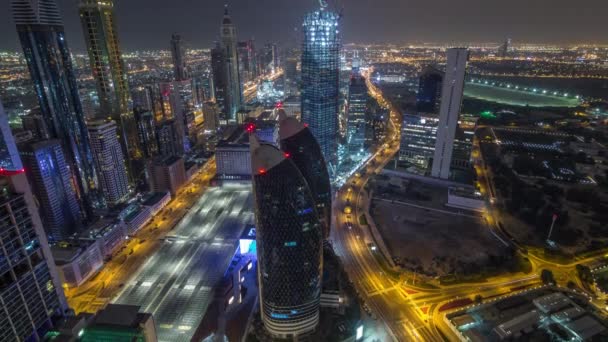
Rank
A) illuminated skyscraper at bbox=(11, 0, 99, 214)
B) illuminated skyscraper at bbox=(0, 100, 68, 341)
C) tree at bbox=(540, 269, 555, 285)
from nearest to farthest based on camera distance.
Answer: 1. illuminated skyscraper at bbox=(0, 100, 68, 341)
2. tree at bbox=(540, 269, 555, 285)
3. illuminated skyscraper at bbox=(11, 0, 99, 214)

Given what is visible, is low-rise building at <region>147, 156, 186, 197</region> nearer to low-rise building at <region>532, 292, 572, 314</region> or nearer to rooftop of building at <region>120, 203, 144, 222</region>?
rooftop of building at <region>120, 203, 144, 222</region>

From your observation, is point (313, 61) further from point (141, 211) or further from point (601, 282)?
point (601, 282)

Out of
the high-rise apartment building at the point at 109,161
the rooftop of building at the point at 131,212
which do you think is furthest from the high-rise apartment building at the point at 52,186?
the high-rise apartment building at the point at 109,161

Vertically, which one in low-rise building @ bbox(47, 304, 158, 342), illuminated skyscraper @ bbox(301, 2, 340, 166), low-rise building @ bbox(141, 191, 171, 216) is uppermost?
illuminated skyscraper @ bbox(301, 2, 340, 166)

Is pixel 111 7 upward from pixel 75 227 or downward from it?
upward

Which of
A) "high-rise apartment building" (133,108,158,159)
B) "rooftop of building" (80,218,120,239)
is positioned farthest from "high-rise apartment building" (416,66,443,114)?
"rooftop of building" (80,218,120,239)

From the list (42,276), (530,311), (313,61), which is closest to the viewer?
(42,276)

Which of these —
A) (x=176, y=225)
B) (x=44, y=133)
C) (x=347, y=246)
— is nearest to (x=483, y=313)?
(x=347, y=246)
